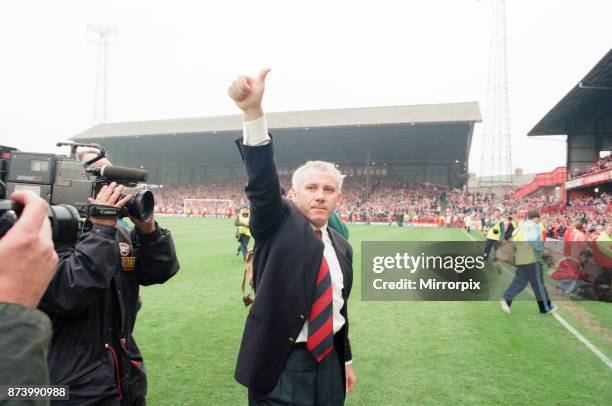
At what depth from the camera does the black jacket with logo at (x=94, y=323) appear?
185 centimetres

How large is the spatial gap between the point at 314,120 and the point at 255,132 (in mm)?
39223

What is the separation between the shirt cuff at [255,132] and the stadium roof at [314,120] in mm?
33384

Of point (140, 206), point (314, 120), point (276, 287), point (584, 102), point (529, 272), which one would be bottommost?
point (529, 272)

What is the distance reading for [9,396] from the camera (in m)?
0.71

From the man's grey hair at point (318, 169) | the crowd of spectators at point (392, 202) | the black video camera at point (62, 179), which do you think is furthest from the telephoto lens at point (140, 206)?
the crowd of spectators at point (392, 202)

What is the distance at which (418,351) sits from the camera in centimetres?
526

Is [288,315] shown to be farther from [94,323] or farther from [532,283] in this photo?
[532,283]

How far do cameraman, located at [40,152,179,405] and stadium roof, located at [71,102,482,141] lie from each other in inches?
1319

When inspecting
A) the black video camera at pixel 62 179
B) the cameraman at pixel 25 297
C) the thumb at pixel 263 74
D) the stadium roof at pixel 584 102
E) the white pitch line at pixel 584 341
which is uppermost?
the stadium roof at pixel 584 102

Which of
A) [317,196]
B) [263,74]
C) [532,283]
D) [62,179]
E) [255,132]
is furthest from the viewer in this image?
[532,283]

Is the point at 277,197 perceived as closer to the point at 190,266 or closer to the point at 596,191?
the point at 190,266

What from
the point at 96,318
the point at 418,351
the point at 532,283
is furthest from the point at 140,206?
the point at 532,283

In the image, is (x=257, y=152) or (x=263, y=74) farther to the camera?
(x=257, y=152)

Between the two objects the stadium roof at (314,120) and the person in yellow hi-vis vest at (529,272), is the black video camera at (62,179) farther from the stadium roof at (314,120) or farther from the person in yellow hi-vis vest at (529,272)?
the stadium roof at (314,120)
